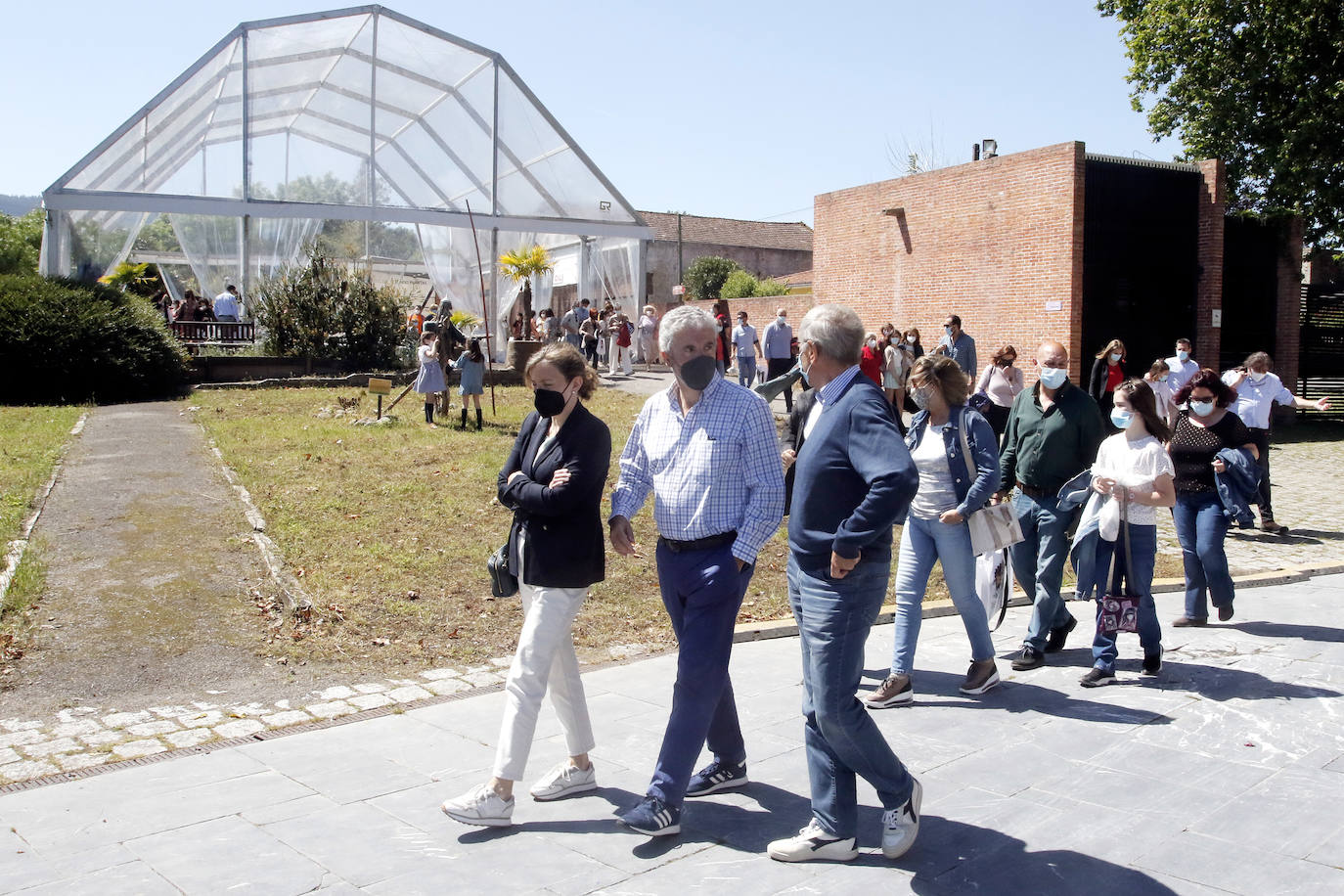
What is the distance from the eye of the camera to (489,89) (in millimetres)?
25422

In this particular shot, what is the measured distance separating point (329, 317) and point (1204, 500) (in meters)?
18.8

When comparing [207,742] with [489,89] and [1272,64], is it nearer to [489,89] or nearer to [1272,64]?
[489,89]

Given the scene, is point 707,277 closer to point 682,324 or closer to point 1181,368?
point 1181,368

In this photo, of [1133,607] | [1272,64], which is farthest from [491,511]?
[1272,64]

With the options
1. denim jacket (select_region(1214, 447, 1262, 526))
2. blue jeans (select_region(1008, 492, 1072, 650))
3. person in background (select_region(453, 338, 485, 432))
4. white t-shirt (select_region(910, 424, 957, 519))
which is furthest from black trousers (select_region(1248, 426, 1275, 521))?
person in background (select_region(453, 338, 485, 432))

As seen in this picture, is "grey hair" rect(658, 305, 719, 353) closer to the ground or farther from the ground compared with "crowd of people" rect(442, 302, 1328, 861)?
farther from the ground

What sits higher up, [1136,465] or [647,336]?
[647,336]

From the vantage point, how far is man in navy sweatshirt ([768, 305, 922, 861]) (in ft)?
12.3

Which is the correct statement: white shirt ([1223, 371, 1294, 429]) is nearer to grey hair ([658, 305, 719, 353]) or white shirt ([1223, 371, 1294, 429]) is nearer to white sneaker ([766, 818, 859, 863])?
grey hair ([658, 305, 719, 353])

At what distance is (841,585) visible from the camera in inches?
150

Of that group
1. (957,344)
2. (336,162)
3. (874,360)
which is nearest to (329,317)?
(336,162)

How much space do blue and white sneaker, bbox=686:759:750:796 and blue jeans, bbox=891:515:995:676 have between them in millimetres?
1468

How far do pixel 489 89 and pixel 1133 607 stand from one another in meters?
22.4

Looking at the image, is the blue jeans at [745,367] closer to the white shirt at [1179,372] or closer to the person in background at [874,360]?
the person in background at [874,360]
